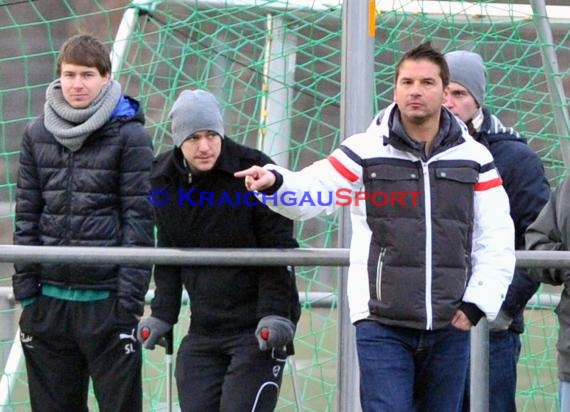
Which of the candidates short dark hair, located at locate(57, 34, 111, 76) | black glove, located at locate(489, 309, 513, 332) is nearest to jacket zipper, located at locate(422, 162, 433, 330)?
black glove, located at locate(489, 309, 513, 332)

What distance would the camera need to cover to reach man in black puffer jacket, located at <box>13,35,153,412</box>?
487cm

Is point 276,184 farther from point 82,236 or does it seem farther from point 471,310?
point 82,236

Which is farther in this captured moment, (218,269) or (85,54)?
(85,54)

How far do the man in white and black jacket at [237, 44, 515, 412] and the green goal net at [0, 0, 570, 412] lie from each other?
2.12m

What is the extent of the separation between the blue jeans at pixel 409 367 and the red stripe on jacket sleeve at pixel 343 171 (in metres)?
0.44

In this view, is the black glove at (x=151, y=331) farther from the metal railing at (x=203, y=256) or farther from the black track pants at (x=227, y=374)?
the metal railing at (x=203, y=256)

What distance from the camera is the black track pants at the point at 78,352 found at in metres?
4.87

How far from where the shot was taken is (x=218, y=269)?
4621 millimetres

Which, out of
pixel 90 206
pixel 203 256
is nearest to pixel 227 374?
pixel 203 256

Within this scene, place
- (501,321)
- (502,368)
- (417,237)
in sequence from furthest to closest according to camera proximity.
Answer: (502,368), (501,321), (417,237)

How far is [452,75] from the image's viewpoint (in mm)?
4973

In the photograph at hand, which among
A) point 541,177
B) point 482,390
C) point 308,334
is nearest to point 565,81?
point 308,334

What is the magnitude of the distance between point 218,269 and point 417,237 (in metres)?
0.74

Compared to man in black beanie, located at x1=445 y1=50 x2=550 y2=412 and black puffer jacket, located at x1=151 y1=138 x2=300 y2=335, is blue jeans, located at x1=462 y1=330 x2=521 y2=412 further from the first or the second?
black puffer jacket, located at x1=151 y1=138 x2=300 y2=335
